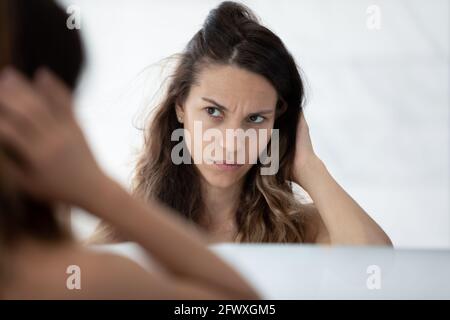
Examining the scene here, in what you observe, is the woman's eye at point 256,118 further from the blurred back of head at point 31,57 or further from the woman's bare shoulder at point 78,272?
the woman's bare shoulder at point 78,272

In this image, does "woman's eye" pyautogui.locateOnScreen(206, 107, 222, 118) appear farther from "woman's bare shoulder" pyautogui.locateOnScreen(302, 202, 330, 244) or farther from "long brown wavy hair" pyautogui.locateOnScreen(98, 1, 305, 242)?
"woman's bare shoulder" pyautogui.locateOnScreen(302, 202, 330, 244)

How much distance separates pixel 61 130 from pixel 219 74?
34.6 inches

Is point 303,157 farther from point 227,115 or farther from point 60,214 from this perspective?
point 60,214

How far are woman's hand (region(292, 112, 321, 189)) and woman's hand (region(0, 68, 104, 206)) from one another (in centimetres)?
90

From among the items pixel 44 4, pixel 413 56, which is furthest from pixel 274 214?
pixel 44 4

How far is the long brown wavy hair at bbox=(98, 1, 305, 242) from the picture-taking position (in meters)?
1.32

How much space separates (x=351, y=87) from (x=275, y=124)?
0.60 feet

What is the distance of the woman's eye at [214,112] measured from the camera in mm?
1315

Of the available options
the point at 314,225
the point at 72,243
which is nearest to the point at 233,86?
the point at 314,225

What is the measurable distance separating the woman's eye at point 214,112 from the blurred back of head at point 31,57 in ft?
2.26

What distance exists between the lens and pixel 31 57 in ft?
2.12

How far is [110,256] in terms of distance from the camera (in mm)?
501

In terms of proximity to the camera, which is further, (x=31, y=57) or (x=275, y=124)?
(x=275, y=124)

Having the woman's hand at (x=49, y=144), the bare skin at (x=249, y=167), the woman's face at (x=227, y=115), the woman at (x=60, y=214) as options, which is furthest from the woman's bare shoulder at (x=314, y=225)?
the woman's hand at (x=49, y=144)
